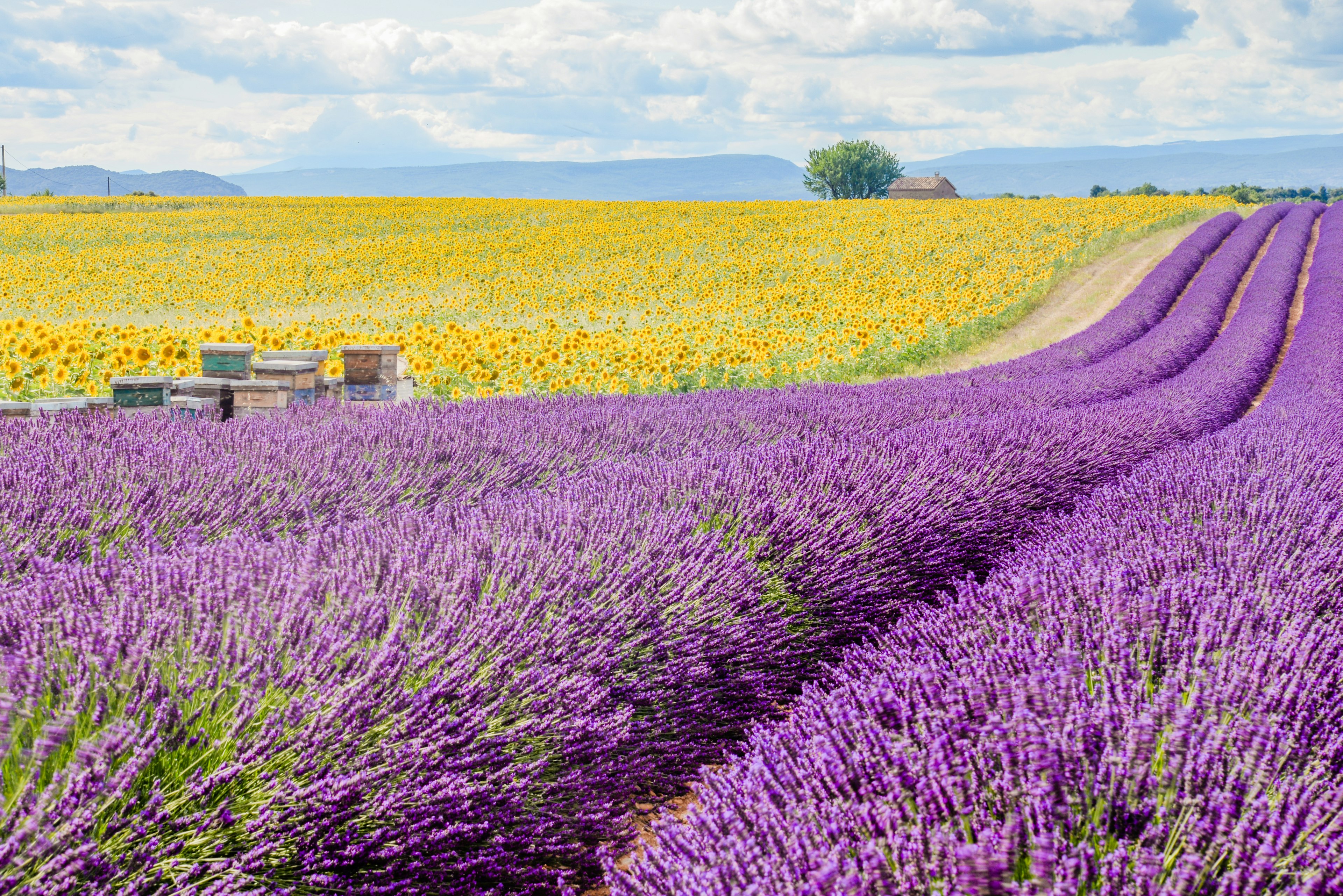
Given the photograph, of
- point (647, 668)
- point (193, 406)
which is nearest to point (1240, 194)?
Answer: point (193, 406)

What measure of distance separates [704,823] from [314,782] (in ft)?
2.13

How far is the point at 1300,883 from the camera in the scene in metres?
1.27

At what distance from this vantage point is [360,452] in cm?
406

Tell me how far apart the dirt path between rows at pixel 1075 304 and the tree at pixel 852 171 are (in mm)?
37675

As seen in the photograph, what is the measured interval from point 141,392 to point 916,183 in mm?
60773

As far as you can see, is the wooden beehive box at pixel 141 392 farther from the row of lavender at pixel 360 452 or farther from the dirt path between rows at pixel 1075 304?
the dirt path between rows at pixel 1075 304

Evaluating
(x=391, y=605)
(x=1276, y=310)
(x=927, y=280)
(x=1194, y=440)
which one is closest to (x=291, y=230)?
(x=927, y=280)

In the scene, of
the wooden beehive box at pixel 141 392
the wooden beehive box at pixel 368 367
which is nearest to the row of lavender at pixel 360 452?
the wooden beehive box at pixel 141 392

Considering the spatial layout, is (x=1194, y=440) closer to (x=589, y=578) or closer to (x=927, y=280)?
(x=589, y=578)

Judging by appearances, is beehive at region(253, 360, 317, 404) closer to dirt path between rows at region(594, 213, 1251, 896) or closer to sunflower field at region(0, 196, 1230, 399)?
sunflower field at region(0, 196, 1230, 399)

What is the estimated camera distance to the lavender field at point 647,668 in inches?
54.8

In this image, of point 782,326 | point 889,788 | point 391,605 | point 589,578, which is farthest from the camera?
point 782,326

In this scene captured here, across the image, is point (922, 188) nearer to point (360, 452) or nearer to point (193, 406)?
point (193, 406)

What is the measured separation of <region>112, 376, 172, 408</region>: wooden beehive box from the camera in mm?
5051
